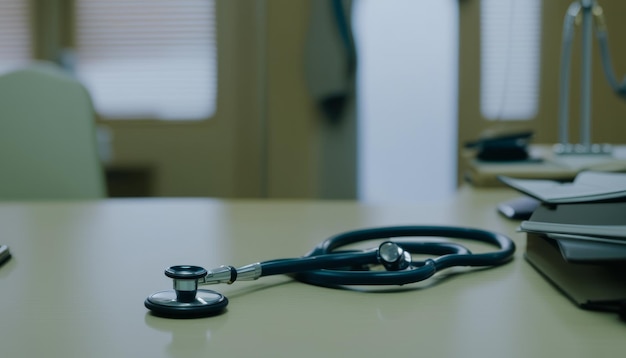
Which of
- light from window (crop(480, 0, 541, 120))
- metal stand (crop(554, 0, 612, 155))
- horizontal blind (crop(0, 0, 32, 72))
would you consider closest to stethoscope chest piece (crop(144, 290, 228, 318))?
metal stand (crop(554, 0, 612, 155))

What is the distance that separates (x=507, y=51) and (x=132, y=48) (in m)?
1.70

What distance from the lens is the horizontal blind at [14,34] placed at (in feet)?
11.6

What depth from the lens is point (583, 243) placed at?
43 centimetres

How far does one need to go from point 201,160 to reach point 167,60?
1.61ft

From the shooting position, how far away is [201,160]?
3.45 meters

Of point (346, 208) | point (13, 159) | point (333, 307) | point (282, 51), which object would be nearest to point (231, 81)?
point (282, 51)

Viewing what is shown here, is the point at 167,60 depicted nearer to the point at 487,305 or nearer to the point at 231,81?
the point at 231,81

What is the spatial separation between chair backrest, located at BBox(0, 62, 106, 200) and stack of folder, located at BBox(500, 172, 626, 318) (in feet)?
3.70

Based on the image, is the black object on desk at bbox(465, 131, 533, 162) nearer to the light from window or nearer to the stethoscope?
the stethoscope

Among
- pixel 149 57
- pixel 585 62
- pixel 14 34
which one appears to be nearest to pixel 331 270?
pixel 585 62

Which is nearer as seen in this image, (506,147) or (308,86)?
(506,147)

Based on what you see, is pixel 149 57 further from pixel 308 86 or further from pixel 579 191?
pixel 579 191

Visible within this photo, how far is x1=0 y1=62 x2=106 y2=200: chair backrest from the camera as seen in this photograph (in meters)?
1.51

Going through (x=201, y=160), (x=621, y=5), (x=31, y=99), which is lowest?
(x=201, y=160)
